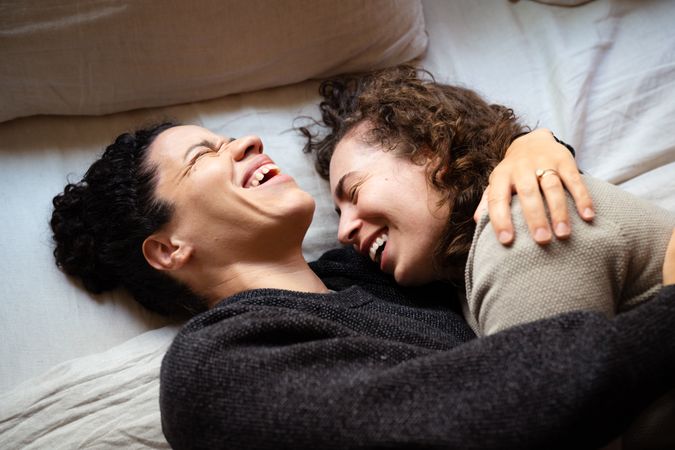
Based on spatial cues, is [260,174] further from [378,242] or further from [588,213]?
[588,213]

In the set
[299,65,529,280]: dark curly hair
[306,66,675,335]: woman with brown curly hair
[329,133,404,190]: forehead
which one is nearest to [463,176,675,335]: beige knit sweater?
[306,66,675,335]: woman with brown curly hair

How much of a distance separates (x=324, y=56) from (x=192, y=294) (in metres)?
0.66

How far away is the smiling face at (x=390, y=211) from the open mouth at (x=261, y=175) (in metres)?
0.13

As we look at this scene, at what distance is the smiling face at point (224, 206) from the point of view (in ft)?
3.86

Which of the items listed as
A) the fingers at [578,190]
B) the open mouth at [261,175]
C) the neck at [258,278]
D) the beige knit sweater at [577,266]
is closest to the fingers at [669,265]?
the beige knit sweater at [577,266]

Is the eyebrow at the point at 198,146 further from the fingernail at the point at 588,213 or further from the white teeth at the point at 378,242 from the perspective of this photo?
the fingernail at the point at 588,213

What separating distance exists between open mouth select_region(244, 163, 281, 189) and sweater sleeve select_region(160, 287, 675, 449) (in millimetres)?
375

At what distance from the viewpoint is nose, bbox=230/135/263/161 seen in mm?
1259

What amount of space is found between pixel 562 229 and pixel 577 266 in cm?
6

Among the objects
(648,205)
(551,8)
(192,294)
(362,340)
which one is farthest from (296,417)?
(551,8)

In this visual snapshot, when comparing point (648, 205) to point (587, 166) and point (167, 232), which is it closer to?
point (587, 166)

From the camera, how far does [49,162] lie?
1.41 metres

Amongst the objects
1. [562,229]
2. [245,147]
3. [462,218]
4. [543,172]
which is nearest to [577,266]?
[562,229]

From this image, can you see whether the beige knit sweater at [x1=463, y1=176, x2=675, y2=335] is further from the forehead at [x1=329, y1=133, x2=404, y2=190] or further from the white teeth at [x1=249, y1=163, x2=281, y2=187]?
the white teeth at [x1=249, y1=163, x2=281, y2=187]
